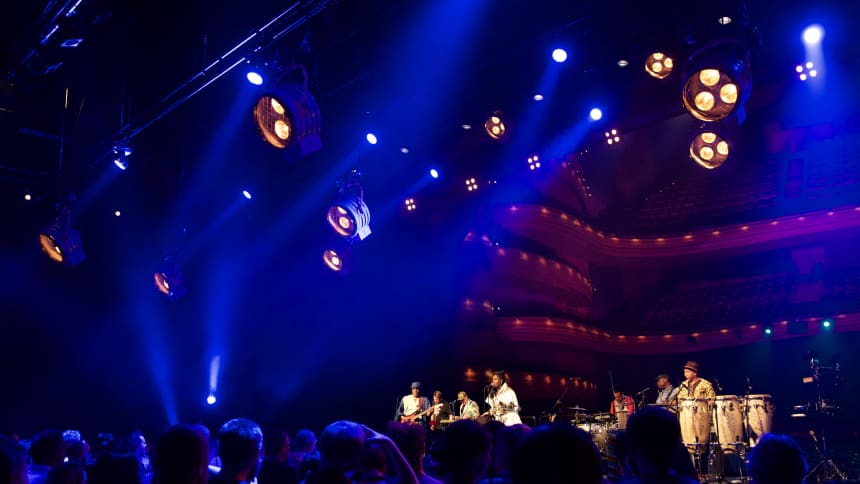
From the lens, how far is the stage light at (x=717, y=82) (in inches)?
197

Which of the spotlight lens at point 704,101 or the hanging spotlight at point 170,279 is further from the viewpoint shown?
the hanging spotlight at point 170,279

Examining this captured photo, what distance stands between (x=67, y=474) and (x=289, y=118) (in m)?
3.54

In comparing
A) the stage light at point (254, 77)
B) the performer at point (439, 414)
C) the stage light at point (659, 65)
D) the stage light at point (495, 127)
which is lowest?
the performer at point (439, 414)

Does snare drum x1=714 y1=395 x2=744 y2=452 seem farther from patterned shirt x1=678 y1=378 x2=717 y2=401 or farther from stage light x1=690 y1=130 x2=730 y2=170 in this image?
stage light x1=690 y1=130 x2=730 y2=170

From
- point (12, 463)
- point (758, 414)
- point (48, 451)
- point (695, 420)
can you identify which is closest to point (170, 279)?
point (48, 451)

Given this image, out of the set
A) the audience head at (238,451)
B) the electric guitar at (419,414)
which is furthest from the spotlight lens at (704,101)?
the electric guitar at (419,414)

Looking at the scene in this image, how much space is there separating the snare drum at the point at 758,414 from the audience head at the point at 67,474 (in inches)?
359

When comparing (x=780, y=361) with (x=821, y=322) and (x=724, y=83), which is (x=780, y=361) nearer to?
(x=821, y=322)

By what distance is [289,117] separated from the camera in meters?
5.86

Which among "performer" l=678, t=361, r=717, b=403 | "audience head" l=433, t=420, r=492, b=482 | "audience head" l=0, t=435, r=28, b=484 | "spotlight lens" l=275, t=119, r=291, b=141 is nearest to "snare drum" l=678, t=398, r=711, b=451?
"performer" l=678, t=361, r=717, b=403

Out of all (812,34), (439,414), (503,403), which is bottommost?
(439,414)

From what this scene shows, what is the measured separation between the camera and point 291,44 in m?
6.33

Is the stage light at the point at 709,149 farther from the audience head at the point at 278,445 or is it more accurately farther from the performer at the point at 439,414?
the performer at the point at 439,414

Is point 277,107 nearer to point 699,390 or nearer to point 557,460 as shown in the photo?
point 557,460
